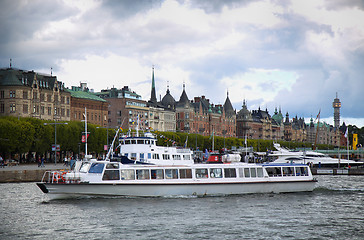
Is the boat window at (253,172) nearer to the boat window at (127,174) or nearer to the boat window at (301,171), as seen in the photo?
the boat window at (301,171)

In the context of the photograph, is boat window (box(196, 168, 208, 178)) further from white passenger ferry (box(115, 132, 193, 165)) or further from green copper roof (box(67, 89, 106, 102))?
green copper roof (box(67, 89, 106, 102))

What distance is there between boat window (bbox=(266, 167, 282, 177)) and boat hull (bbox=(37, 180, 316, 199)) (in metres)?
0.97

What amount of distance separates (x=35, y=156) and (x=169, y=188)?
77.9 metres

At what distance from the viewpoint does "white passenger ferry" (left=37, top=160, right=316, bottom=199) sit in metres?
46.4

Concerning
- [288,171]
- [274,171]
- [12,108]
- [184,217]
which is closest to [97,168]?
[184,217]

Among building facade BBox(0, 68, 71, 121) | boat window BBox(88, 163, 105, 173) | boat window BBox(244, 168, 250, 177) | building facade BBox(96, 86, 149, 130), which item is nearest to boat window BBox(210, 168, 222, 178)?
boat window BBox(244, 168, 250, 177)

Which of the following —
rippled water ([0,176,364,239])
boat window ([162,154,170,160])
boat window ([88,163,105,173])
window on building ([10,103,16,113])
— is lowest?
rippled water ([0,176,364,239])

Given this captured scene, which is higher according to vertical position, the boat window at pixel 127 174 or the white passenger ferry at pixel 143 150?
the white passenger ferry at pixel 143 150

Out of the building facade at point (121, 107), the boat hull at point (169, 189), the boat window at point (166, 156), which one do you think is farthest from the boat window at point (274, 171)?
the building facade at point (121, 107)

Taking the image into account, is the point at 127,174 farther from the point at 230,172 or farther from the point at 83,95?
the point at 83,95

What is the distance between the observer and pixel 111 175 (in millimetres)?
47219

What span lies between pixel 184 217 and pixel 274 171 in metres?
17.5

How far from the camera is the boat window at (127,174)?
4769cm

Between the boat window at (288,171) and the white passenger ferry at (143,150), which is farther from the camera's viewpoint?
the white passenger ferry at (143,150)
